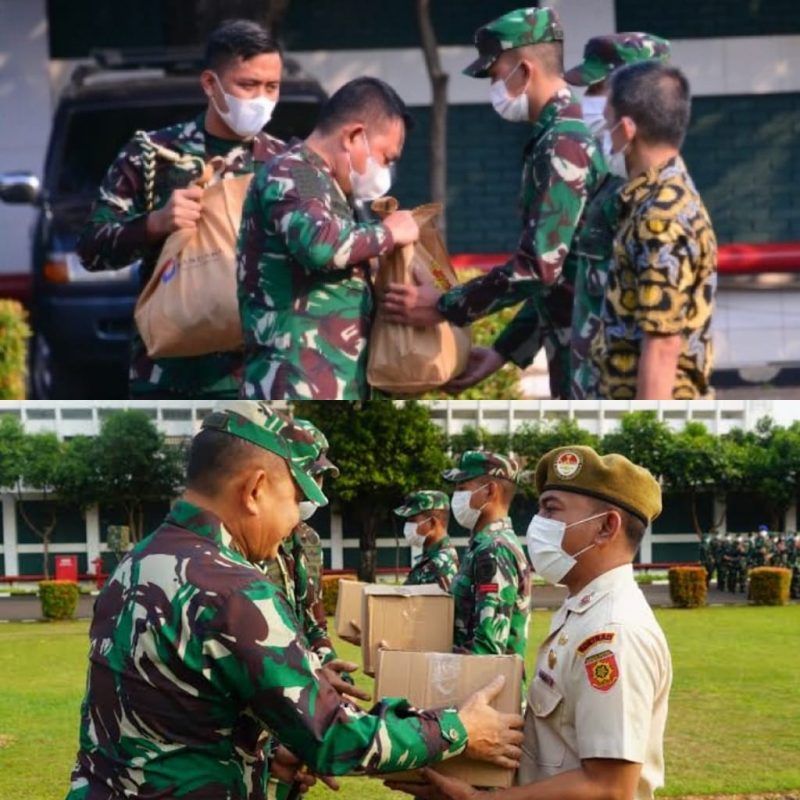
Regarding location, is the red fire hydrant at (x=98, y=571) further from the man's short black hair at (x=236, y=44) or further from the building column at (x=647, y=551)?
the man's short black hair at (x=236, y=44)

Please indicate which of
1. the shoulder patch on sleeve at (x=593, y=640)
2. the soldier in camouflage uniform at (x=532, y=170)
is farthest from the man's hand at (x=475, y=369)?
the shoulder patch on sleeve at (x=593, y=640)

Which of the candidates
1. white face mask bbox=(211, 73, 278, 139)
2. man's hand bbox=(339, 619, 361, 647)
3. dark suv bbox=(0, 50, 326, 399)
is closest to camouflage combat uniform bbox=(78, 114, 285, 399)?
white face mask bbox=(211, 73, 278, 139)

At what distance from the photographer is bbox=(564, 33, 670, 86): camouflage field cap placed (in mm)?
11836

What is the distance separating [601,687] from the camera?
447cm

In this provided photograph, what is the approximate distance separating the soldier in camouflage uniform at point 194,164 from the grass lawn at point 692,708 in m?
1.87

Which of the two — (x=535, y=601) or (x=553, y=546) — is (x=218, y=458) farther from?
(x=535, y=601)

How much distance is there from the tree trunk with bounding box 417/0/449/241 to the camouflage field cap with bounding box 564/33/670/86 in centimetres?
1730

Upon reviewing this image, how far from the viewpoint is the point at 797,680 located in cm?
1140

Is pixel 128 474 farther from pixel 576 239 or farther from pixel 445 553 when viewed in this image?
pixel 445 553

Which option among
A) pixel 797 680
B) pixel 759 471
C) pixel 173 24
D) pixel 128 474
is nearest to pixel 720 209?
pixel 173 24

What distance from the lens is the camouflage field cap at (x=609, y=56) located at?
11.8 meters

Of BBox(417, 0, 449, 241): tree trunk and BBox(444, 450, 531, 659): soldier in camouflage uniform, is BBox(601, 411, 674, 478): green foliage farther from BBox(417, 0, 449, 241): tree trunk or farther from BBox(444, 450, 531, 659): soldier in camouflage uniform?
BBox(417, 0, 449, 241): tree trunk

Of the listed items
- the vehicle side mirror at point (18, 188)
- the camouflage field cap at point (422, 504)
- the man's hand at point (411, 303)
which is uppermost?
the vehicle side mirror at point (18, 188)

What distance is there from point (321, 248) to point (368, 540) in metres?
9.82
